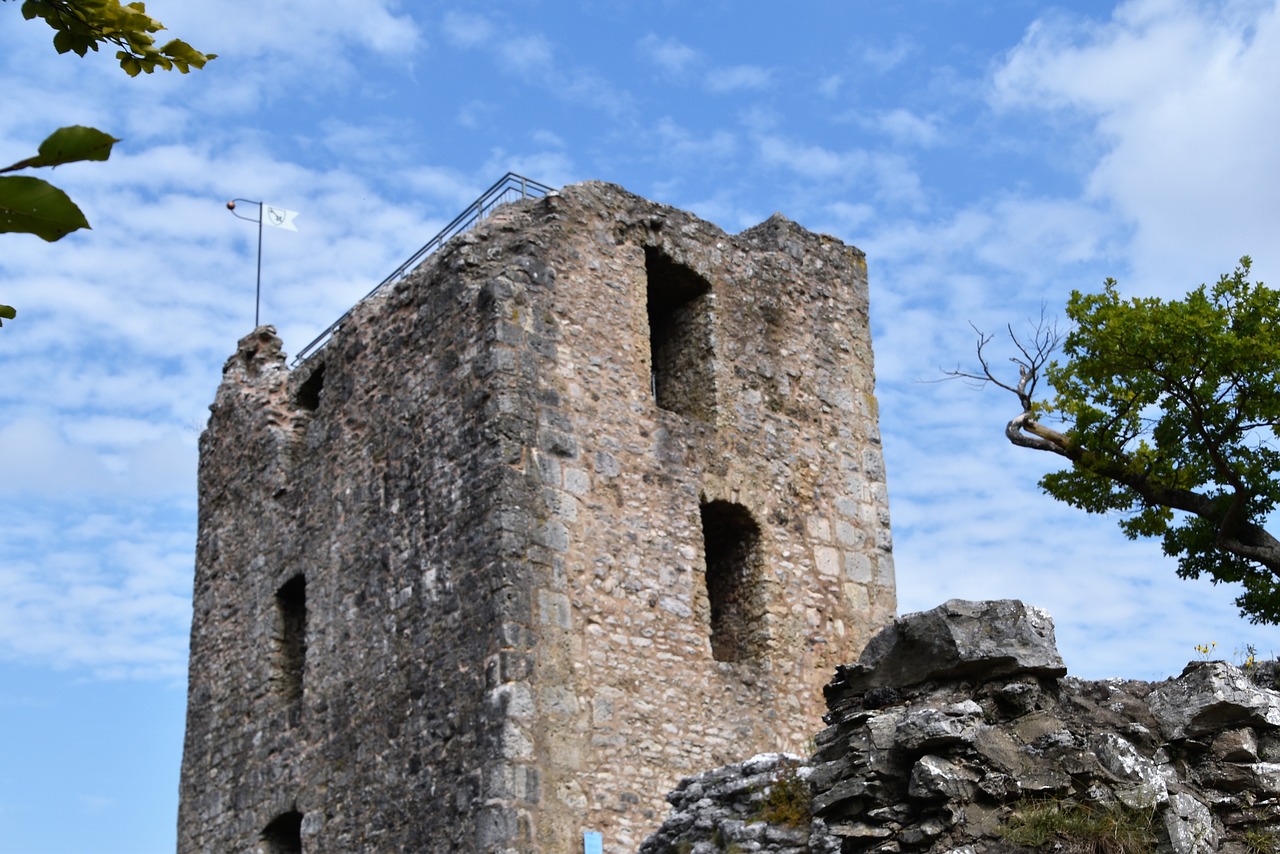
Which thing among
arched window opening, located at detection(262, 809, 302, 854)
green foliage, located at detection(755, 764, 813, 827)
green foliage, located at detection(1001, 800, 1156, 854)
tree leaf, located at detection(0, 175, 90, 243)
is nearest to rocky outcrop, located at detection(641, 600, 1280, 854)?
green foliage, located at detection(1001, 800, 1156, 854)

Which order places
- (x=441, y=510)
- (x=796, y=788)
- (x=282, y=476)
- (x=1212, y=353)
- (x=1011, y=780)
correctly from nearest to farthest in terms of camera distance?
(x=1011, y=780) < (x=796, y=788) < (x=441, y=510) < (x=282, y=476) < (x=1212, y=353)

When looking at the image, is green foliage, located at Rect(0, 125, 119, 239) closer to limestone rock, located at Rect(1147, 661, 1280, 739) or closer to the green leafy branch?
the green leafy branch

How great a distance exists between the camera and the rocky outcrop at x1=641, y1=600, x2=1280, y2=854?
7.58m

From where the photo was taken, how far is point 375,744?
12617 mm

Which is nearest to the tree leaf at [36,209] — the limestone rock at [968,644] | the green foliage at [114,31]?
the green foliage at [114,31]

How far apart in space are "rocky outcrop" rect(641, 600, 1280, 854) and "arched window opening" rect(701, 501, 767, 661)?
4.59 m

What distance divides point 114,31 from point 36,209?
3.84 ft

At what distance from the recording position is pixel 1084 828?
24.4 ft

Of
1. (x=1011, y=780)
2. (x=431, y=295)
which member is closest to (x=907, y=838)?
(x=1011, y=780)

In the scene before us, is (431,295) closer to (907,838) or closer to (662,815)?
(662,815)

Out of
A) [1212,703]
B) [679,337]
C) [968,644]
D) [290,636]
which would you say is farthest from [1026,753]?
[290,636]

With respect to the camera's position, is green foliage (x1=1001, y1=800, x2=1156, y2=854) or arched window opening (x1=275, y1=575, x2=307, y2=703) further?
arched window opening (x1=275, y1=575, x2=307, y2=703)

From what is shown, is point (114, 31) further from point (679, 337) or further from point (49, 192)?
point (679, 337)

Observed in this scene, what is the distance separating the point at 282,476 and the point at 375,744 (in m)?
3.50
